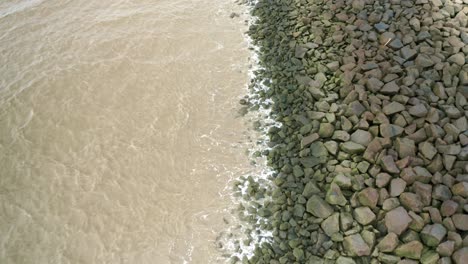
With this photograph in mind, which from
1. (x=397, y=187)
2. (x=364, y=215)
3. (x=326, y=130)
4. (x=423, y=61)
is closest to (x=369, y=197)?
(x=364, y=215)

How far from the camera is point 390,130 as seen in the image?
4.62m

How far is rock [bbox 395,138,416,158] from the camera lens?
4.38 meters

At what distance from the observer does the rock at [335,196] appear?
4.32m

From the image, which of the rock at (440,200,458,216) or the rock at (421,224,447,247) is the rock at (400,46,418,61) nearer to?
the rock at (440,200,458,216)

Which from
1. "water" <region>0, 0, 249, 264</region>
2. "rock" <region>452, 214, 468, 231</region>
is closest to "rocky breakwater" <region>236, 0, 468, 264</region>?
"rock" <region>452, 214, 468, 231</region>

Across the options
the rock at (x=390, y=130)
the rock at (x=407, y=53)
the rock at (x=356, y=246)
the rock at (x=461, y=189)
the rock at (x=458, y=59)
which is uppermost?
the rock at (x=407, y=53)

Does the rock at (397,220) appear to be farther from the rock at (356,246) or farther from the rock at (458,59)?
the rock at (458,59)

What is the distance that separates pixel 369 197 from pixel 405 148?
2.47 feet

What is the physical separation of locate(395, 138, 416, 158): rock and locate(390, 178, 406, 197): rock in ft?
1.18

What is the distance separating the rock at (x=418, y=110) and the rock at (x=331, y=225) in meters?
1.63

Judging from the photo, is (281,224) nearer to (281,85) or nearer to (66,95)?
(281,85)

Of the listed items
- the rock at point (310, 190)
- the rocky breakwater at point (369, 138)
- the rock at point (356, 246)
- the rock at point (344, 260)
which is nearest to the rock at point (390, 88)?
the rocky breakwater at point (369, 138)

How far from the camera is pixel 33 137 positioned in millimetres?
5863

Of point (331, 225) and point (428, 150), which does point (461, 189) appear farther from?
point (331, 225)
